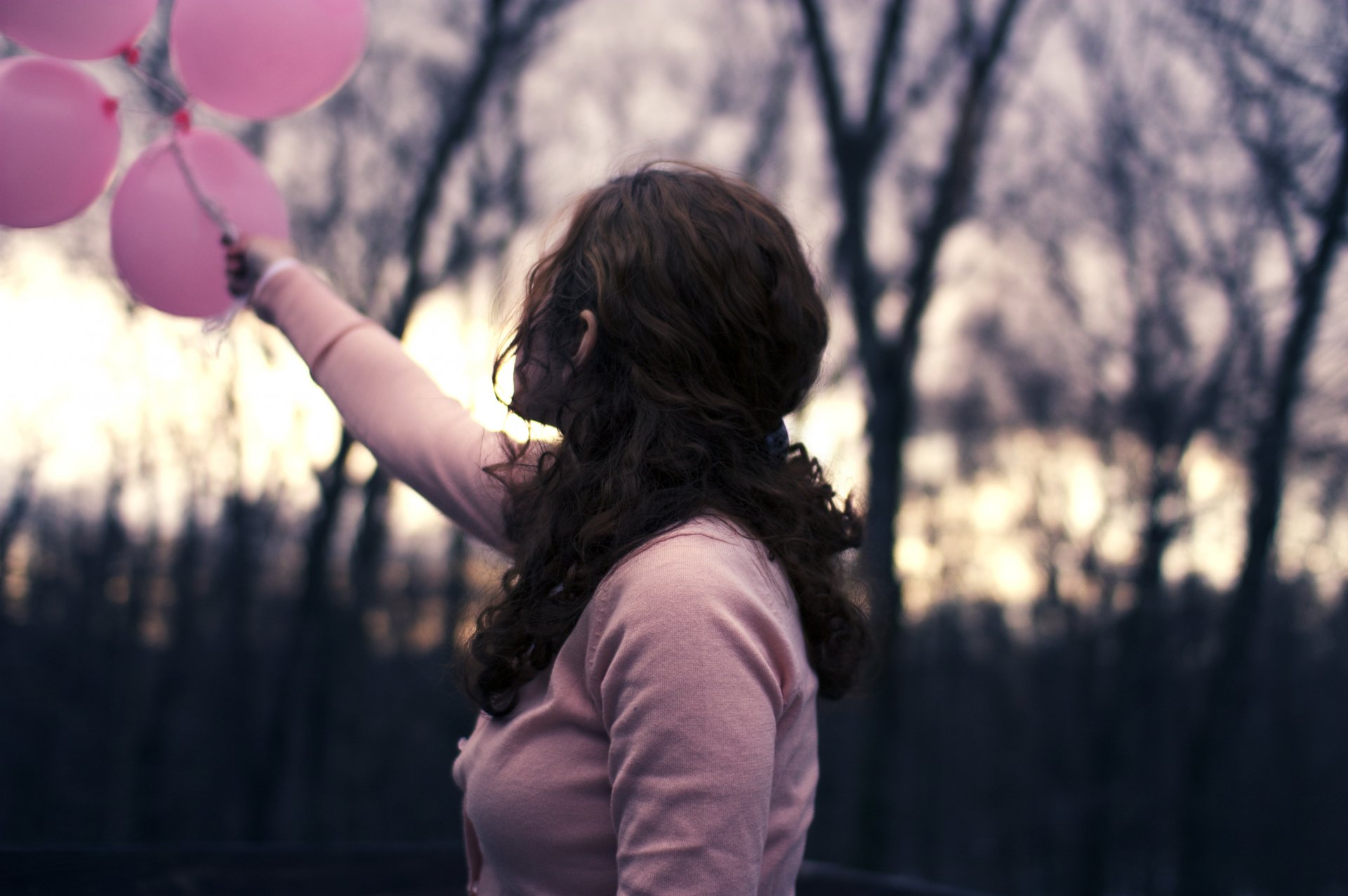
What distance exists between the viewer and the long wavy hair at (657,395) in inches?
31.4

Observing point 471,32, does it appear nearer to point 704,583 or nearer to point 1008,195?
point 1008,195

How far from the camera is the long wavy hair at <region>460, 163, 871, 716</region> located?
80cm

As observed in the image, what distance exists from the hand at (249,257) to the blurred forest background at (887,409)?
1167 millimetres

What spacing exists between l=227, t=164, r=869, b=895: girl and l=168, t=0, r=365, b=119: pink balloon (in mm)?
850

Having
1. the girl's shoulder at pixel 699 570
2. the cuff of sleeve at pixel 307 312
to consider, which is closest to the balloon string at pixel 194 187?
the cuff of sleeve at pixel 307 312

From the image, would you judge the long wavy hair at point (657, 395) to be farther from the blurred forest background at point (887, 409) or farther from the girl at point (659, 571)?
the blurred forest background at point (887, 409)

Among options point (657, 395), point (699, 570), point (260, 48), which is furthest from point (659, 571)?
point (260, 48)

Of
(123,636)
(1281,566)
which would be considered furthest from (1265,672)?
(123,636)

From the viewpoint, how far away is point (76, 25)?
1368 millimetres

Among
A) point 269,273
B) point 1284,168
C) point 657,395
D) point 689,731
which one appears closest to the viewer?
point 689,731

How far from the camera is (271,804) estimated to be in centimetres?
668

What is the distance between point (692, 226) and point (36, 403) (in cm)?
681

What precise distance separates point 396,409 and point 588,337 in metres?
0.39

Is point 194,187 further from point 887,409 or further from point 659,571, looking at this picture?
point 887,409
